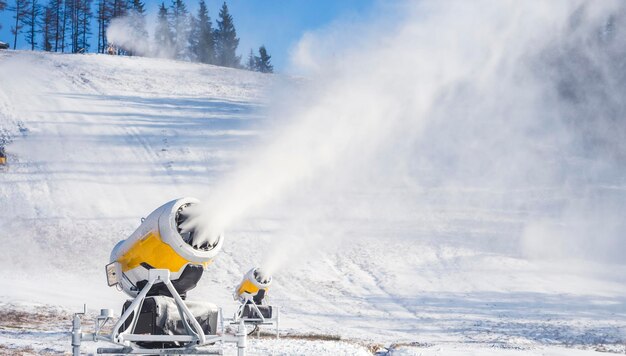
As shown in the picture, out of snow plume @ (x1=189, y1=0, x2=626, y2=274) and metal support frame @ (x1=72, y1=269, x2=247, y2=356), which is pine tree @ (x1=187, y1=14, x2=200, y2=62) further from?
metal support frame @ (x1=72, y1=269, x2=247, y2=356)

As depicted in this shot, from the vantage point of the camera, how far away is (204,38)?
105m

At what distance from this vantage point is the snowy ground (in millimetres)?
23828

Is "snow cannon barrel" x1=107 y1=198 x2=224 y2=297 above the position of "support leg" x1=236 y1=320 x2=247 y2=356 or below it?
above

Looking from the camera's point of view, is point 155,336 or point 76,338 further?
point 76,338

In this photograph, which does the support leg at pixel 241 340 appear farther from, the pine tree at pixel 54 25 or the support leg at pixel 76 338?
the pine tree at pixel 54 25

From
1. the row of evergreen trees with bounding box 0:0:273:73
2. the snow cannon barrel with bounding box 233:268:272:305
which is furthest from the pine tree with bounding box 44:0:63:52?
the snow cannon barrel with bounding box 233:268:272:305

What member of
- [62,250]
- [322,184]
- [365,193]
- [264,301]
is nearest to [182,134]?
[322,184]

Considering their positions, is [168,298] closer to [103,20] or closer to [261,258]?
[261,258]

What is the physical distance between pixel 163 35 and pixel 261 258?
80.3 m

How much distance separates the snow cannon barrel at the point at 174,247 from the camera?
7.79 meters

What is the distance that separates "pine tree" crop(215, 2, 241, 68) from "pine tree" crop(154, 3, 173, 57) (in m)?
7.94

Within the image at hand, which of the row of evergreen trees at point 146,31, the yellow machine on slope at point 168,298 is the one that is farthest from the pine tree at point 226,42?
the yellow machine on slope at point 168,298

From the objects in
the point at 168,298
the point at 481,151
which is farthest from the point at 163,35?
the point at 168,298

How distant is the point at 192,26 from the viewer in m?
108
